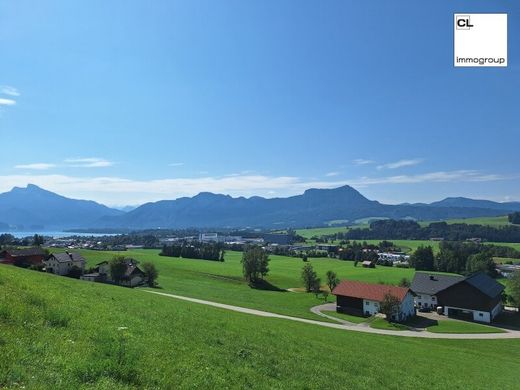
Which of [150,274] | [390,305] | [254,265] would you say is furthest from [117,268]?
[390,305]

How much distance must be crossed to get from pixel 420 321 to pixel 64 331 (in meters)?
74.8

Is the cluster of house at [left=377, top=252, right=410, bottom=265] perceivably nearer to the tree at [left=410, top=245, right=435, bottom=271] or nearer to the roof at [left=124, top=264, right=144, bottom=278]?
the tree at [left=410, top=245, right=435, bottom=271]

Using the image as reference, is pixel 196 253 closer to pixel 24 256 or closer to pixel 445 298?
pixel 24 256

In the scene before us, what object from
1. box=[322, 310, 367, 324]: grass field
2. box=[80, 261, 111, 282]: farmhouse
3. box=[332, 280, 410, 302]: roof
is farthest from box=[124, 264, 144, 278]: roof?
box=[332, 280, 410, 302]: roof

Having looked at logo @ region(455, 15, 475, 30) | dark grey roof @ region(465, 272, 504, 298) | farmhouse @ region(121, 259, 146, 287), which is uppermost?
logo @ region(455, 15, 475, 30)

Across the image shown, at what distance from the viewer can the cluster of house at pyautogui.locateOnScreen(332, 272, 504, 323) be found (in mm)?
77188

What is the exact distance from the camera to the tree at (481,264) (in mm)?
126550

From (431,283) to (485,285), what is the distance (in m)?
11.3

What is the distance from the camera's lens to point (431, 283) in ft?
296

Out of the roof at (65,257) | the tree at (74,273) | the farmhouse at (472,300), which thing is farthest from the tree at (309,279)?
the roof at (65,257)

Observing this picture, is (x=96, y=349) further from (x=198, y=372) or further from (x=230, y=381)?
(x=230, y=381)

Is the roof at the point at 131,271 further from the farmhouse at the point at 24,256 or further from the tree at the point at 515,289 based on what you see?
the tree at the point at 515,289

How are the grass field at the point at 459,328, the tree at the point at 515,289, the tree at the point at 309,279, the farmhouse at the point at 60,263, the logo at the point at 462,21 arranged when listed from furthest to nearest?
the tree at the point at 309,279
the farmhouse at the point at 60,263
the tree at the point at 515,289
the grass field at the point at 459,328
the logo at the point at 462,21

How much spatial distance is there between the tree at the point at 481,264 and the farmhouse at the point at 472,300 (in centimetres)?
4591
